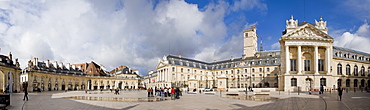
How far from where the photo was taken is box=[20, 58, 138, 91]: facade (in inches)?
2440

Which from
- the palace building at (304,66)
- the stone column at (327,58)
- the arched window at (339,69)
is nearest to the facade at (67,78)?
the palace building at (304,66)

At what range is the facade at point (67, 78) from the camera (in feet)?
203

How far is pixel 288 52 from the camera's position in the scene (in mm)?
51406

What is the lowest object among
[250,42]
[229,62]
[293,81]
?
[293,81]

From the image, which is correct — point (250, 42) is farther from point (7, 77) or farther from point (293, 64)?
point (7, 77)

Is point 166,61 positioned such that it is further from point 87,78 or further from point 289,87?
point 289,87

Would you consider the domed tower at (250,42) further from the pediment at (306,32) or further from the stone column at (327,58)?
the pediment at (306,32)

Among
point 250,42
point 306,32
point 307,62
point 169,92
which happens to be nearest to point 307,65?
point 307,62

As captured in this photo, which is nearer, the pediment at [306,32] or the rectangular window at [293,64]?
the pediment at [306,32]

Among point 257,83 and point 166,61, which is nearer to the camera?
point 257,83

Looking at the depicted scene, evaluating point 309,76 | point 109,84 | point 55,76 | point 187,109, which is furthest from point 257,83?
point 187,109

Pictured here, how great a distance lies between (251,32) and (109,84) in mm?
63543

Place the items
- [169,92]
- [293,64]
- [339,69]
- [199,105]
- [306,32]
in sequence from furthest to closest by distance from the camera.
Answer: [339,69], [293,64], [306,32], [169,92], [199,105]

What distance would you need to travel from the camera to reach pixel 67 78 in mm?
77000
